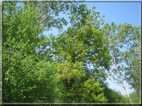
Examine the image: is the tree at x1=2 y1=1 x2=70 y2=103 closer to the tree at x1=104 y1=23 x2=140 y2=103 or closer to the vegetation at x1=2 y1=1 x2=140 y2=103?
the vegetation at x1=2 y1=1 x2=140 y2=103

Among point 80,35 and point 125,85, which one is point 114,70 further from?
point 80,35

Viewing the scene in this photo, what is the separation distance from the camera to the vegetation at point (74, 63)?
3998 mm

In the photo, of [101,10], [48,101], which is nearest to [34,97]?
[48,101]

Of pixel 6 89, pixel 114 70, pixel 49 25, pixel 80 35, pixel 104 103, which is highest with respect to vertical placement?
pixel 49 25

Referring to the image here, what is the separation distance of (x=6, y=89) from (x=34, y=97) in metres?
0.51

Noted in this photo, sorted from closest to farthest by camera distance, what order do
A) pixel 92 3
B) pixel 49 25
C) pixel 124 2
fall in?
1. pixel 124 2
2. pixel 92 3
3. pixel 49 25

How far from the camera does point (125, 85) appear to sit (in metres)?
3.94

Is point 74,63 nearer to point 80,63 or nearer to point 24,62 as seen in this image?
point 80,63

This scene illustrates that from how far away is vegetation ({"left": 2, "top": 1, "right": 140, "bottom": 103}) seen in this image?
3998 millimetres

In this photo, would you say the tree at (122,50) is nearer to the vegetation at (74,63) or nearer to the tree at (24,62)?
the vegetation at (74,63)

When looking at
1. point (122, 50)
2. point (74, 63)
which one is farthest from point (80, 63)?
point (122, 50)

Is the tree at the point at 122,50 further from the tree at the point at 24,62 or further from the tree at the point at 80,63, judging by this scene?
the tree at the point at 24,62

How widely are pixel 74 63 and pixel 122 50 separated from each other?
2.60 ft

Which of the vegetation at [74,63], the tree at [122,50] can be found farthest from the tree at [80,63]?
the tree at [122,50]
